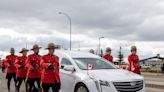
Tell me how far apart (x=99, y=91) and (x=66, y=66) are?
167 cm

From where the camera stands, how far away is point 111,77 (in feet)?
30.3

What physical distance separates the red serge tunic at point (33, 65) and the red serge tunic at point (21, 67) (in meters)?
1.37

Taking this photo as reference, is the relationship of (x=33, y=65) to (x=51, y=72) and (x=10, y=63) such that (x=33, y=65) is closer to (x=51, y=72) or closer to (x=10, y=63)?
(x=51, y=72)

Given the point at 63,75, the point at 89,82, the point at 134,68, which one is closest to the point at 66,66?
the point at 63,75

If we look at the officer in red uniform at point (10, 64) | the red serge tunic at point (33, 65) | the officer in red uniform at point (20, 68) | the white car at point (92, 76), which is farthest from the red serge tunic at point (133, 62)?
the officer in red uniform at point (10, 64)

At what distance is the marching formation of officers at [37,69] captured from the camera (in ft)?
30.5

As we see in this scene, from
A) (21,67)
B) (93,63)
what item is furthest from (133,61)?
(21,67)

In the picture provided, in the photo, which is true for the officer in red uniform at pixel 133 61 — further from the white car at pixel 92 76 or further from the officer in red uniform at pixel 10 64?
the officer in red uniform at pixel 10 64


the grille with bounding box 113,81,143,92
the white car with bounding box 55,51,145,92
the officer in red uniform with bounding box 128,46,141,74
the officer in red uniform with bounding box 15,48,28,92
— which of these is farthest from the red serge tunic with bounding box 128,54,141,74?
the officer in red uniform with bounding box 15,48,28,92

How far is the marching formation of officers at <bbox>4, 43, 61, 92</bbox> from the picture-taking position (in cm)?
930

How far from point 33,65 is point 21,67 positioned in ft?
4.55

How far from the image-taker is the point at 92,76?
9.36 meters

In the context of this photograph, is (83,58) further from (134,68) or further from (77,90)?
(134,68)

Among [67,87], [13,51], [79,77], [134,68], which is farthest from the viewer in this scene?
[13,51]
